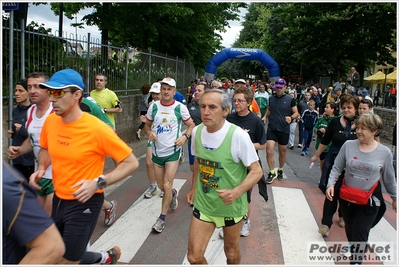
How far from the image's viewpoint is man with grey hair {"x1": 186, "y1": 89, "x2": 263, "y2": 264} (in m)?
3.16

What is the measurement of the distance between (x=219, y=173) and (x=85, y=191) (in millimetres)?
1111

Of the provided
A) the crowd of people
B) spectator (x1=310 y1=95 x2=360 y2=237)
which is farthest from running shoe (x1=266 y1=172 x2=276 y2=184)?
the crowd of people

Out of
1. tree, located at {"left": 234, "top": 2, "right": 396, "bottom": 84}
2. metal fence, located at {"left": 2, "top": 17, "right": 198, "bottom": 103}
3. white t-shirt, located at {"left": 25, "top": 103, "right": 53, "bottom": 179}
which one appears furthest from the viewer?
tree, located at {"left": 234, "top": 2, "right": 396, "bottom": 84}

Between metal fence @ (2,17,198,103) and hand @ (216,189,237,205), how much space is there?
470 centimetres

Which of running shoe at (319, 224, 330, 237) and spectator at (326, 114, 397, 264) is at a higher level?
spectator at (326, 114, 397, 264)

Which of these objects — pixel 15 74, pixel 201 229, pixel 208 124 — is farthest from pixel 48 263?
pixel 15 74

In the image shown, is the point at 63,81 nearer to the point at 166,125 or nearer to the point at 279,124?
the point at 166,125

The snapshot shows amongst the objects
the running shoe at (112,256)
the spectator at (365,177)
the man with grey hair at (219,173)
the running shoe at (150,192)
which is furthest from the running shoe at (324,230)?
the running shoe at (150,192)

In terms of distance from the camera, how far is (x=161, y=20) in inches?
738

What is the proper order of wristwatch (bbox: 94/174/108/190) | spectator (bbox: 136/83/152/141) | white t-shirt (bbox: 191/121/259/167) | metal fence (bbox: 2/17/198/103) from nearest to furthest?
1. wristwatch (bbox: 94/174/108/190)
2. white t-shirt (bbox: 191/121/259/167)
3. metal fence (bbox: 2/17/198/103)
4. spectator (bbox: 136/83/152/141)

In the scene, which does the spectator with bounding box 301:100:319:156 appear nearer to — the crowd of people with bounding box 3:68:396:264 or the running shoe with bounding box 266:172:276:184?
the running shoe with bounding box 266:172:276:184

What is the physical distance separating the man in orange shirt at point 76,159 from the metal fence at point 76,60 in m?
3.84

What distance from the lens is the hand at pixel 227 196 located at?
301 centimetres

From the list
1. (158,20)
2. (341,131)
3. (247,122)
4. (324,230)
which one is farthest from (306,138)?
(158,20)
